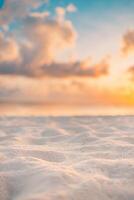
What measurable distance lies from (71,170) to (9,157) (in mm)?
858

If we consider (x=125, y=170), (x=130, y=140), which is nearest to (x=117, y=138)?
(x=130, y=140)

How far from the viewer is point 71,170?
260cm

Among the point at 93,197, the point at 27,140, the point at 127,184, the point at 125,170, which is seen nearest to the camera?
the point at 93,197

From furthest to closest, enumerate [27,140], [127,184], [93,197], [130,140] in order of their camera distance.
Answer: [27,140]
[130,140]
[127,184]
[93,197]

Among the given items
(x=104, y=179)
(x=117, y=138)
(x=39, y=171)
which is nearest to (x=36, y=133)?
(x=117, y=138)

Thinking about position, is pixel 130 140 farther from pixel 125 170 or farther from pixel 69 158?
pixel 125 170

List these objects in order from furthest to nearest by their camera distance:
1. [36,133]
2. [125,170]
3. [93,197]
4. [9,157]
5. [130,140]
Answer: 1. [36,133]
2. [130,140]
3. [9,157]
4. [125,170]
5. [93,197]

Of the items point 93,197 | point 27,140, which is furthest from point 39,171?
point 27,140

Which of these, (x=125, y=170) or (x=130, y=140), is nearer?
(x=125, y=170)

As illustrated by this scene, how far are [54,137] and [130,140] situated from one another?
128 cm

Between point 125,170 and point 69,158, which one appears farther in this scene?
point 69,158

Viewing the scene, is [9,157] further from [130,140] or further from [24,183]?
[130,140]

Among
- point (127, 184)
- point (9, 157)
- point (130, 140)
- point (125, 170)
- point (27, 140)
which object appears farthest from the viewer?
point (27, 140)

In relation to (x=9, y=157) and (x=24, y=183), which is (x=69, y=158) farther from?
(x=24, y=183)
